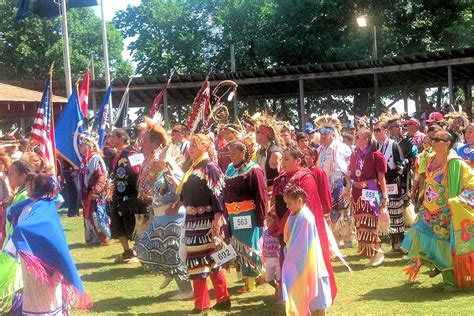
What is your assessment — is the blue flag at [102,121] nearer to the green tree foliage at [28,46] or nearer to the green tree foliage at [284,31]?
the green tree foliage at [284,31]

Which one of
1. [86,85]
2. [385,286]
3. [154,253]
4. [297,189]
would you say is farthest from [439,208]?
[86,85]

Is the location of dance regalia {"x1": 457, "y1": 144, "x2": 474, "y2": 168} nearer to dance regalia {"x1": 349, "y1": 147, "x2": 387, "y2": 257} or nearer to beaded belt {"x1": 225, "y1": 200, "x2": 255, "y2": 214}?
dance regalia {"x1": 349, "y1": 147, "x2": 387, "y2": 257}

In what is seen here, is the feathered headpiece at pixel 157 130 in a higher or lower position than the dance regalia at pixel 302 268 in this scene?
higher

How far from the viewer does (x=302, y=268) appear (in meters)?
5.35

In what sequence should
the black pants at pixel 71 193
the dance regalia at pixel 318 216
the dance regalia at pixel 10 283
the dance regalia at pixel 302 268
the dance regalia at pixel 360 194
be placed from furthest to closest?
1. the black pants at pixel 71 193
2. the dance regalia at pixel 360 194
3. the dance regalia at pixel 318 216
4. the dance regalia at pixel 302 268
5. the dance regalia at pixel 10 283

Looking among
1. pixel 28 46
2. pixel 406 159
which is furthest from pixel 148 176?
pixel 28 46

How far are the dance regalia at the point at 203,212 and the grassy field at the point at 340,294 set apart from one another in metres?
0.68

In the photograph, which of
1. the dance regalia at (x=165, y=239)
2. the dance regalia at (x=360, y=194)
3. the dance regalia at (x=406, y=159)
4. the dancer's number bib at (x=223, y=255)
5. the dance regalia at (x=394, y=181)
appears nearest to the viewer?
the dancer's number bib at (x=223, y=255)

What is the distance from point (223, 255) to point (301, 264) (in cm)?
111

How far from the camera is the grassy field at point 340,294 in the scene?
6.46 meters

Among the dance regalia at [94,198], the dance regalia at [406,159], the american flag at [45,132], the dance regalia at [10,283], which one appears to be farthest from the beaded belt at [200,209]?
the dance regalia at [94,198]

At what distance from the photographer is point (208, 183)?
6.29 m

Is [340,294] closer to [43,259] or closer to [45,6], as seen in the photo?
[43,259]

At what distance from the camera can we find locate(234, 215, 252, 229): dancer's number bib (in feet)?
22.5
